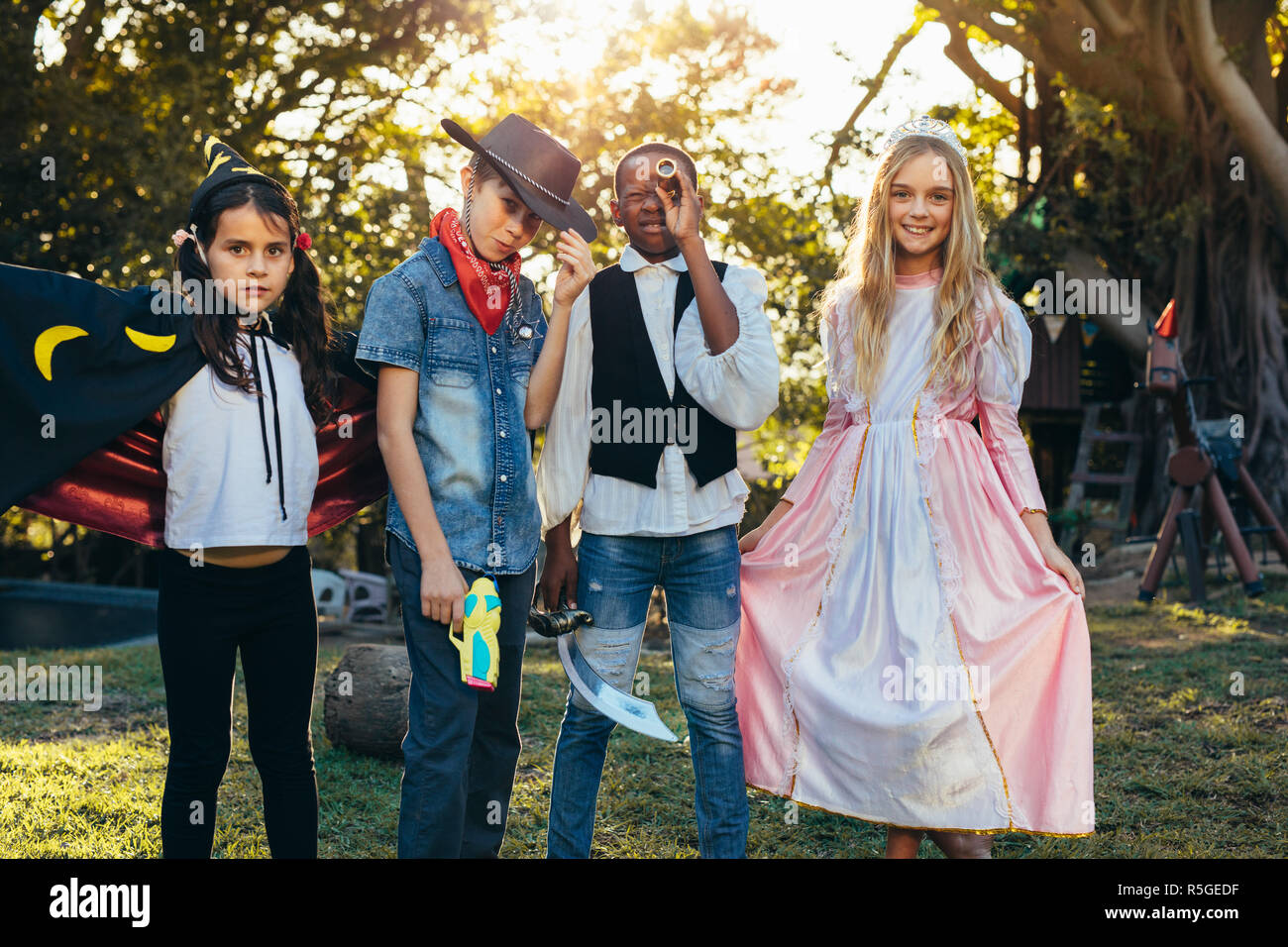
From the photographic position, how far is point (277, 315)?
2732 mm

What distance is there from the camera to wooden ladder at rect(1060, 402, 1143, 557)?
42.8 ft

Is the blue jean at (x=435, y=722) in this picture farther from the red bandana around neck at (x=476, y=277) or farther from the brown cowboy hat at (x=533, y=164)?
the brown cowboy hat at (x=533, y=164)

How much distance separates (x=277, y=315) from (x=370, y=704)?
2.32m

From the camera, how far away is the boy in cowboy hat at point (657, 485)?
267 centimetres

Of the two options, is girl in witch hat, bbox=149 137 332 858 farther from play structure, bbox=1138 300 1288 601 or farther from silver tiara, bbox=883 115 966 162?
play structure, bbox=1138 300 1288 601

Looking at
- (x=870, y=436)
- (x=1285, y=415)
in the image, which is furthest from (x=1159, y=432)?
(x=870, y=436)

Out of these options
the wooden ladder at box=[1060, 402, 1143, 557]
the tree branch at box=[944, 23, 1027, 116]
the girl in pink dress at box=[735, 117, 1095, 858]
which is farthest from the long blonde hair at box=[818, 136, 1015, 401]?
the wooden ladder at box=[1060, 402, 1143, 557]

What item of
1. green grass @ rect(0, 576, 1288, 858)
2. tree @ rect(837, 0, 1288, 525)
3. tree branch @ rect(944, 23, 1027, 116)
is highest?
tree branch @ rect(944, 23, 1027, 116)

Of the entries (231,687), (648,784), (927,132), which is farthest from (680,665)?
(648,784)

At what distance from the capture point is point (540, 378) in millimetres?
2637

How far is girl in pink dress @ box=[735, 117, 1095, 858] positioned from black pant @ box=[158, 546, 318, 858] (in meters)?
1.16

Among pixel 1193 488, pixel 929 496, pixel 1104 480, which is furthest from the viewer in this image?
pixel 1104 480

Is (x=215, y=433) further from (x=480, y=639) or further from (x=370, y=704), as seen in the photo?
(x=370, y=704)

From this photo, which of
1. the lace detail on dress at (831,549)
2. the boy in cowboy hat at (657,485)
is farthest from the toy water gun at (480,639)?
the lace detail on dress at (831,549)
